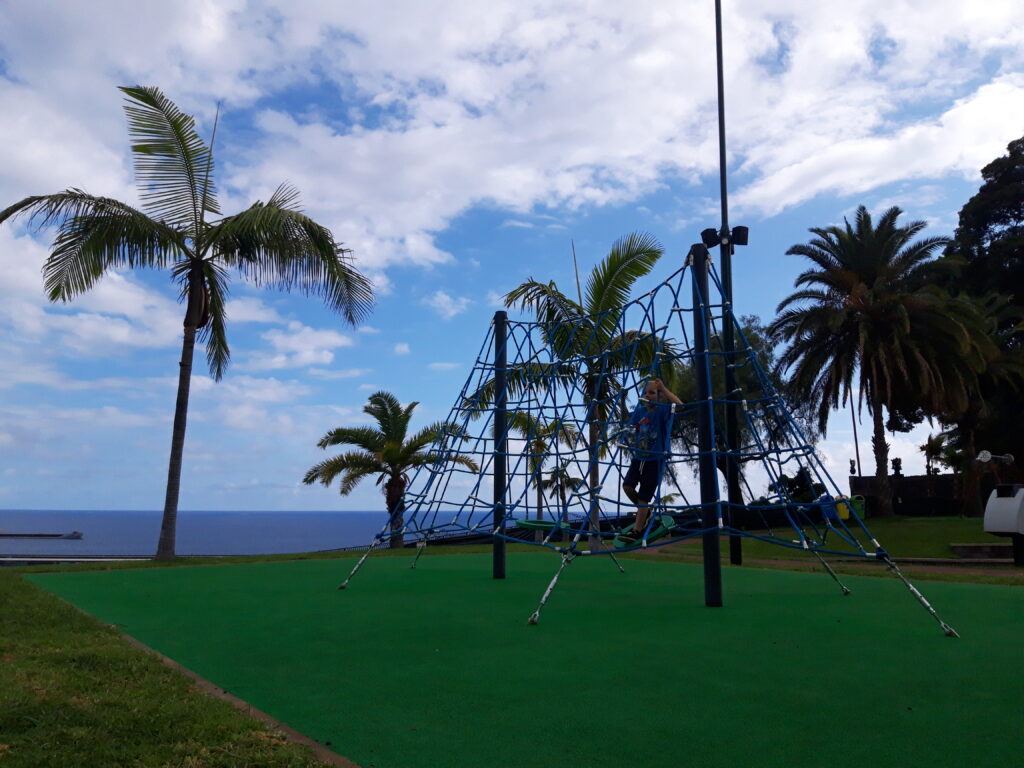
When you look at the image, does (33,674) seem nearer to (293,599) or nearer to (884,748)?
(293,599)

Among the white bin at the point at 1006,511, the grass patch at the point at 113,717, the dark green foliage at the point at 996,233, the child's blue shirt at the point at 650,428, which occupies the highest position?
the dark green foliage at the point at 996,233

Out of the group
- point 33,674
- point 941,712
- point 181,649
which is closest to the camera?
point 941,712

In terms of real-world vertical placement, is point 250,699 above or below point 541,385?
below

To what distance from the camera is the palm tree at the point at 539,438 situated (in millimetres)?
8133

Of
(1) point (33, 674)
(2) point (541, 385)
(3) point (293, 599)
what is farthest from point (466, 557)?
(1) point (33, 674)

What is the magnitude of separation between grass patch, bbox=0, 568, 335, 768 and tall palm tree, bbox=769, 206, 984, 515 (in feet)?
76.2

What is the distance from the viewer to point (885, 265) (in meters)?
26.2

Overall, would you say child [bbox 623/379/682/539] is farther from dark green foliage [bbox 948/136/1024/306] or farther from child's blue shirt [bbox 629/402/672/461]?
dark green foliage [bbox 948/136/1024/306]

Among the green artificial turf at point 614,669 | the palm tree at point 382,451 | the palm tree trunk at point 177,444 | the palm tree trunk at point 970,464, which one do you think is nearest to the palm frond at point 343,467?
the palm tree at point 382,451

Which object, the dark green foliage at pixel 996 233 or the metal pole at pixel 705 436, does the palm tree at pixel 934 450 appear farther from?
the metal pole at pixel 705 436

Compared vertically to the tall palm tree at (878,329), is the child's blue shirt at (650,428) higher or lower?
lower

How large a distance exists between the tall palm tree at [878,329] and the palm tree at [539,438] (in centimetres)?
1224

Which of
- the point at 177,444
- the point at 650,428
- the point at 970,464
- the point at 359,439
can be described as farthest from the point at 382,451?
the point at 970,464

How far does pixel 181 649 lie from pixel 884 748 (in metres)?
4.32
